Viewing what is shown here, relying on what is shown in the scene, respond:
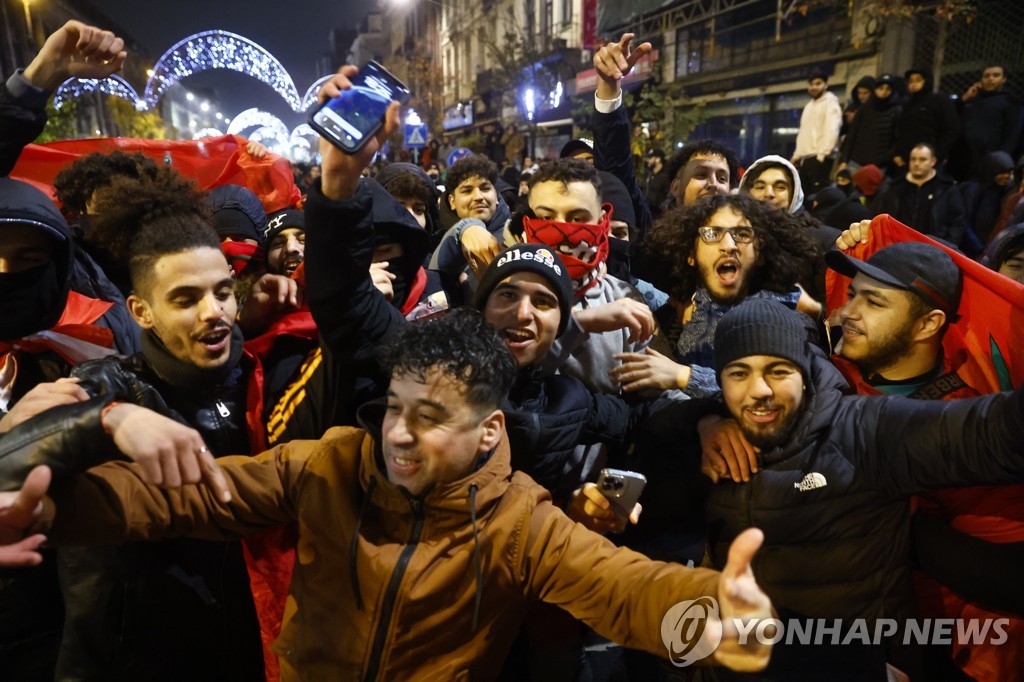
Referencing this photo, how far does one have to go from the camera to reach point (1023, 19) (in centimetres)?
1153

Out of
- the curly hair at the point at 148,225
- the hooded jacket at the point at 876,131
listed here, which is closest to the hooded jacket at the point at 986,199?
the hooded jacket at the point at 876,131

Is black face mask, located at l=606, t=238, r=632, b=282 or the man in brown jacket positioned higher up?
black face mask, located at l=606, t=238, r=632, b=282

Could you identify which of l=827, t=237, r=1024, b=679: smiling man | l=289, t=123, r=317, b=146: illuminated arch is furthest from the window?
l=289, t=123, r=317, b=146: illuminated arch

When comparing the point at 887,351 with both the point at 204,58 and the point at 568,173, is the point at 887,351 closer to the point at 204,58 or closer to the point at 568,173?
the point at 568,173

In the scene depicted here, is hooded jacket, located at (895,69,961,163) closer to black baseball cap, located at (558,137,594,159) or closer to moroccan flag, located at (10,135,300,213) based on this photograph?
black baseball cap, located at (558,137,594,159)

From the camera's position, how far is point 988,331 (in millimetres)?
2779

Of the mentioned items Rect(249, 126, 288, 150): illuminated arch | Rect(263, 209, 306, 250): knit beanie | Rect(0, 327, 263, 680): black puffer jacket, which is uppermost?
Rect(249, 126, 288, 150): illuminated arch

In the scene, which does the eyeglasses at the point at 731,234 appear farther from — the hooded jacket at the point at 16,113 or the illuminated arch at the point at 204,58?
the illuminated arch at the point at 204,58

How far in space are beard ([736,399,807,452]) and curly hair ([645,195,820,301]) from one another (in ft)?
3.86

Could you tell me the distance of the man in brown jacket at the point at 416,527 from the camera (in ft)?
6.21

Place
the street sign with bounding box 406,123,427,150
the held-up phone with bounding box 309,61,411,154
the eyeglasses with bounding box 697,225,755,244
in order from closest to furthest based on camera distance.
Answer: the held-up phone with bounding box 309,61,411,154 < the eyeglasses with bounding box 697,225,755,244 < the street sign with bounding box 406,123,427,150

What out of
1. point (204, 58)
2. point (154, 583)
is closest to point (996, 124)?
point (154, 583)

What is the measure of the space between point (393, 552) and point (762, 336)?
4.95 feet

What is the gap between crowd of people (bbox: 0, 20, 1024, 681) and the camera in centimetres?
189
